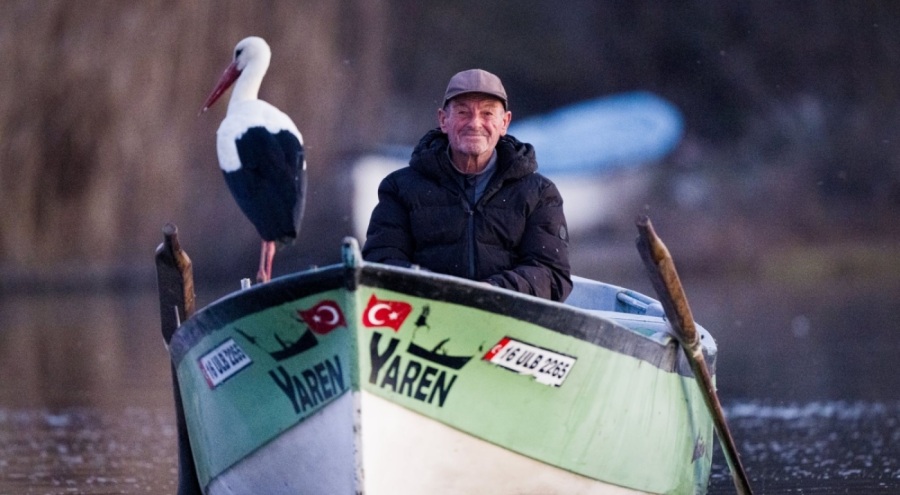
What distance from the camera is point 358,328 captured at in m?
5.47

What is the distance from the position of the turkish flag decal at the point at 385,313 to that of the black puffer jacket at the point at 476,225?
104 cm

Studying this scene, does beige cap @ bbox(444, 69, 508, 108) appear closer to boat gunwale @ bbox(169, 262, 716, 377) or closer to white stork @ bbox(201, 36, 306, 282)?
boat gunwale @ bbox(169, 262, 716, 377)

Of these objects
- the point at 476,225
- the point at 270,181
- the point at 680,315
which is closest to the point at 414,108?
the point at 476,225

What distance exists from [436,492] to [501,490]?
0.26 metres

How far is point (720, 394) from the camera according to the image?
1098 cm

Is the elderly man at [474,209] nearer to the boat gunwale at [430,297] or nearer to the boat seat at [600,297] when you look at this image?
the boat gunwale at [430,297]

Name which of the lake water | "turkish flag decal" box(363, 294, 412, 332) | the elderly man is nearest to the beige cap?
the elderly man

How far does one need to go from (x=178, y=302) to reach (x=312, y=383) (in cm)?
160

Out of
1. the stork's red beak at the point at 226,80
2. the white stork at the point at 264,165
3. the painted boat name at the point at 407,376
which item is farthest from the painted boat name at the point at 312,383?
the stork's red beak at the point at 226,80

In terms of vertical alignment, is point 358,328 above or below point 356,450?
above

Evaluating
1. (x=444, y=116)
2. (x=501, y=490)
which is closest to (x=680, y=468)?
(x=501, y=490)

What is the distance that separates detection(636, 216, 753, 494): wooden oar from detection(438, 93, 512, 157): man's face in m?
0.82

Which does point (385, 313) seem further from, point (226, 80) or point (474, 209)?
point (474, 209)

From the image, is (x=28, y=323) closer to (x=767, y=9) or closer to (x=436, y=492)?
(x=436, y=492)
